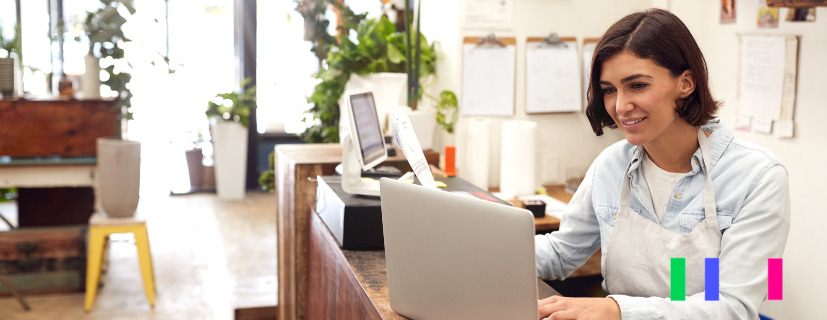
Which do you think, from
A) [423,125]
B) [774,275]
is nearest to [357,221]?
[774,275]

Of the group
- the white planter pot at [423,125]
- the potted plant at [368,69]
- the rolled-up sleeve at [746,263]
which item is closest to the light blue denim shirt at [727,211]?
the rolled-up sleeve at [746,263]

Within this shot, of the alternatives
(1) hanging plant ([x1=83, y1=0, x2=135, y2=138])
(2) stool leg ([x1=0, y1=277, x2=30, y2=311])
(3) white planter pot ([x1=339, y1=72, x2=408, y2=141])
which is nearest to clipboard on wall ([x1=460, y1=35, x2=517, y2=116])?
(3) white planter pot ([x1=339, y1=72, x2=408, y2=141])

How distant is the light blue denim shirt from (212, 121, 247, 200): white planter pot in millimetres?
5151

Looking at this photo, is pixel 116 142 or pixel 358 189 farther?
pixel 116 142

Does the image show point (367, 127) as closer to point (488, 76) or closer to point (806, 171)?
point (488, 76)

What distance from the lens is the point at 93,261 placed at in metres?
4.05

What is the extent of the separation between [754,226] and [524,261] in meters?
0.57

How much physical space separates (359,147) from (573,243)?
705mm

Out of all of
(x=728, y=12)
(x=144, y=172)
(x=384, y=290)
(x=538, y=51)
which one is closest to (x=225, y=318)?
(x=538, y=51)

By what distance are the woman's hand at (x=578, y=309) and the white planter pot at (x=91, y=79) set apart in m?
3.81

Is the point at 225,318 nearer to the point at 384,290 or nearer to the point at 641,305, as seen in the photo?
the point at 384,290

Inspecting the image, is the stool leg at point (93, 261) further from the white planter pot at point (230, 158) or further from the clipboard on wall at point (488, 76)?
the white planter pot at point (230, 158)

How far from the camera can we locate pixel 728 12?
121 inches

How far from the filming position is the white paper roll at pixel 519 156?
318 centimetres
